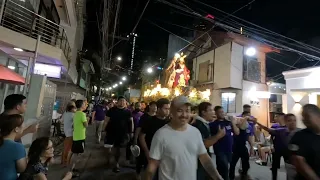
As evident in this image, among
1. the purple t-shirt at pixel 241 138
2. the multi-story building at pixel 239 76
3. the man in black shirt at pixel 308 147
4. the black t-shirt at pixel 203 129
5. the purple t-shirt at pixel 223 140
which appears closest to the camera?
the man in black shirt at pixel 308 147

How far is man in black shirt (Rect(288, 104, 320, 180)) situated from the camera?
7.53 ft

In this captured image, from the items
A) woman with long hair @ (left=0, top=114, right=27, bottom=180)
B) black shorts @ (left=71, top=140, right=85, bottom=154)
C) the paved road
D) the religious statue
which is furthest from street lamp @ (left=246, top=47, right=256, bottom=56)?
woman with long hair @ (left=0, top=114, right=27, bottom=180)

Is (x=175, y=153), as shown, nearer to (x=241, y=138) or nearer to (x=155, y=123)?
(x=155, y=123)

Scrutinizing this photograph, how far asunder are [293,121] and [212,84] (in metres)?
12.3

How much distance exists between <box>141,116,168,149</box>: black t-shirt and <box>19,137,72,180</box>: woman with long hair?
1.93 meters

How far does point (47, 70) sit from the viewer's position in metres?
9.03

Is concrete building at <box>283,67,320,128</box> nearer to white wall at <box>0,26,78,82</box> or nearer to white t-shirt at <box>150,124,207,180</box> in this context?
white t-shirt at <box>150,124,207,180</box>

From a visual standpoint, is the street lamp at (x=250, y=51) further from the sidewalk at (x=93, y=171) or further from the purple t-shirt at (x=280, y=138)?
the sidewalk at (x=93, y=171)

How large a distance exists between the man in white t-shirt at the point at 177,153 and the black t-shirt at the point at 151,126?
1.78 meters

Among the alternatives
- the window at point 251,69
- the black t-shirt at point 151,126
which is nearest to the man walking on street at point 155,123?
the black t-shirt at point 151,126

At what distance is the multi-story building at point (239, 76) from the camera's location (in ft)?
49.7

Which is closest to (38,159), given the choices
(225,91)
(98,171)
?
(98,171)

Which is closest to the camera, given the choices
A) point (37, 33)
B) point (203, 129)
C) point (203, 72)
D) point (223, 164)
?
point (203, 129)

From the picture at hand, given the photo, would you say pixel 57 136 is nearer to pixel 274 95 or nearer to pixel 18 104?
pixel 18 104
